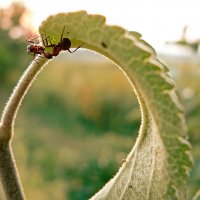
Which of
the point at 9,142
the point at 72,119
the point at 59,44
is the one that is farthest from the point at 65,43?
the point at 72,119

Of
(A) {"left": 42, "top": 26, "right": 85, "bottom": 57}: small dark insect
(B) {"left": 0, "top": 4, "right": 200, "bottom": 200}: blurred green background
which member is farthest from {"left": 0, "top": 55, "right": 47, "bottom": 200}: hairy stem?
(B) {"left": 0, "top": 4, "right": 200, "bottom": 200}: blurred green background

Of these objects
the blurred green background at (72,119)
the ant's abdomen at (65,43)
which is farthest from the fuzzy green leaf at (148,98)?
the blurred green background at (72,119)

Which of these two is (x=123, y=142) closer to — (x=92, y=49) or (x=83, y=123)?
(x=83, y=123)

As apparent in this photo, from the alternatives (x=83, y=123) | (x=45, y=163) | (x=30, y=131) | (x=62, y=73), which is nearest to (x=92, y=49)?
(x=45, y=163)

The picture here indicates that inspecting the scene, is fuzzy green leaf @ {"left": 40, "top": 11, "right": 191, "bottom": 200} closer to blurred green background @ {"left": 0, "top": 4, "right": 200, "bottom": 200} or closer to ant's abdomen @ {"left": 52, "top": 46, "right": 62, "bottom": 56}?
ant's abdomen @ {"left": 52, "top": 46, "right": 62, "bottom": 56}

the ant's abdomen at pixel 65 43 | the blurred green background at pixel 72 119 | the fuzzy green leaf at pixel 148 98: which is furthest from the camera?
the blurred green background at pixel 72 119

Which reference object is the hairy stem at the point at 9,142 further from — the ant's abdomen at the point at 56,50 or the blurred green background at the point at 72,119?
the blurred green background at the point at 72,119
